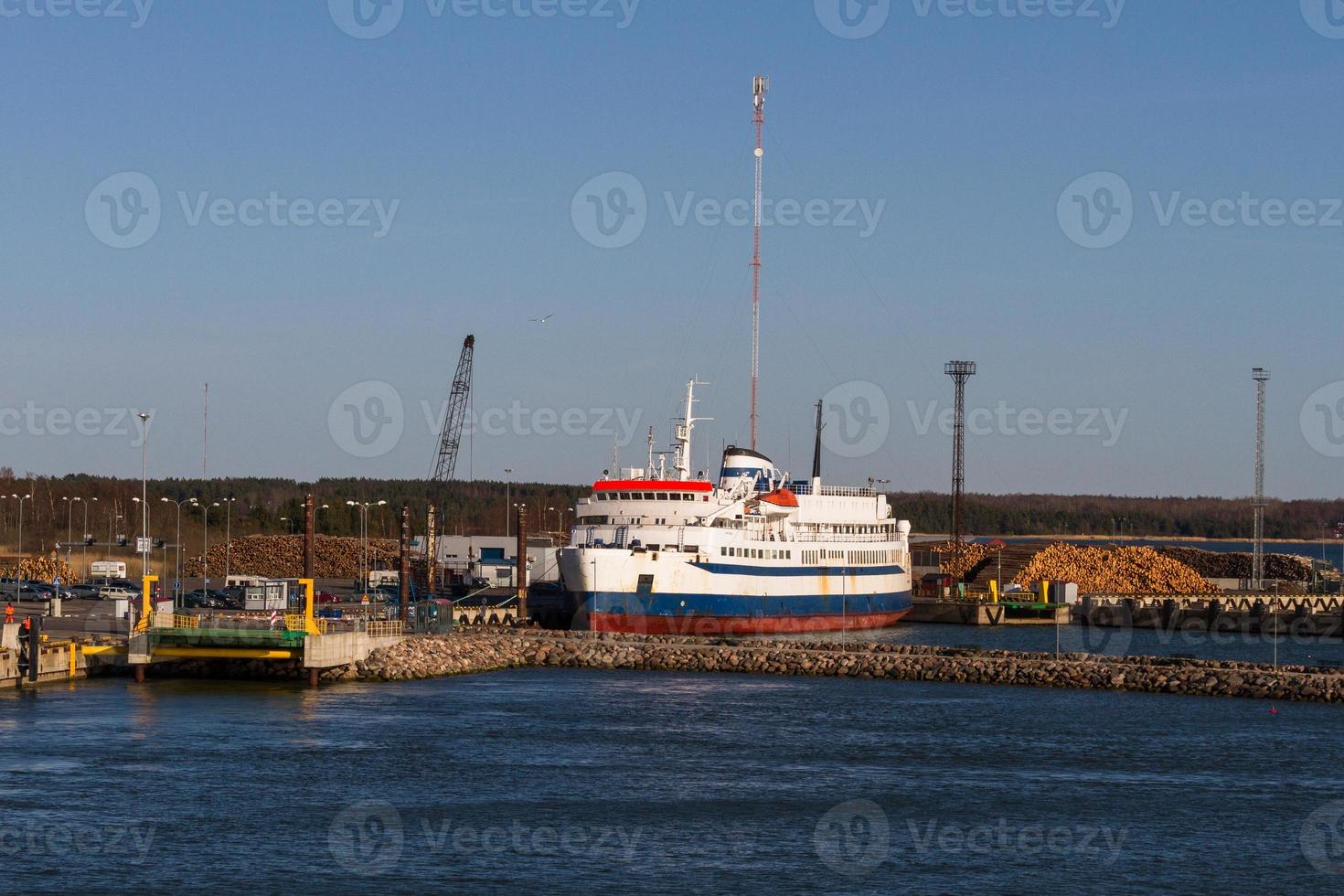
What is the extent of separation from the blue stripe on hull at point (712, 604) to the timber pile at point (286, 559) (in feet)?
184

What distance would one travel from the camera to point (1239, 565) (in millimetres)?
163625

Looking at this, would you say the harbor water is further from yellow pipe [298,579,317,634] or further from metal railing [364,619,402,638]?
metal railing [364,619,402,638]

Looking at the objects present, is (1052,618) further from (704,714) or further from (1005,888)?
(1005,888)

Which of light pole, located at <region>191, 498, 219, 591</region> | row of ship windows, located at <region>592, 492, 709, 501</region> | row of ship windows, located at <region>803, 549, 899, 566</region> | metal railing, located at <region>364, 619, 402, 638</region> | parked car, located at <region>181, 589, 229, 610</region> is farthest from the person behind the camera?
light pole, located at <region>191, 498, 219, 591</region>

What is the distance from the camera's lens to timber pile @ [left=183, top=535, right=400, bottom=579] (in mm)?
140125

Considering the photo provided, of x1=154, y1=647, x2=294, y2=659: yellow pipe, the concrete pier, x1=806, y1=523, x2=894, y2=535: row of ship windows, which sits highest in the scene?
x1=806, y1=523, x2=894, y2=535: row of ship windows

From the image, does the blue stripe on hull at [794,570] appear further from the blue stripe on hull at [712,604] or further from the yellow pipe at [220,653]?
the yellow pipe at [220,653]

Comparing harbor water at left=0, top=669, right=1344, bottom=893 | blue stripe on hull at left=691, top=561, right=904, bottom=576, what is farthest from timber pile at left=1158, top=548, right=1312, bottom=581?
harbor water at left=0, top=669, right=1344, bottom=893

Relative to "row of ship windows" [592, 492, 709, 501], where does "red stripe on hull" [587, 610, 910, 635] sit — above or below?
below

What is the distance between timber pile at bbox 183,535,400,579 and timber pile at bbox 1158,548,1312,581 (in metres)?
76.2

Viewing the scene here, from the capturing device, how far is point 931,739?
50.5 m

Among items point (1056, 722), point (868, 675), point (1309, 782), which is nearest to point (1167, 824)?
point (1309, 782)

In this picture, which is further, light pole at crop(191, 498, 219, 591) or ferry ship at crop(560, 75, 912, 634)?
light pole at crop(191, 498, 219, 591)

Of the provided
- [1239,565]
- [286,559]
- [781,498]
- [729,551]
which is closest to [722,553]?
[729,551]
